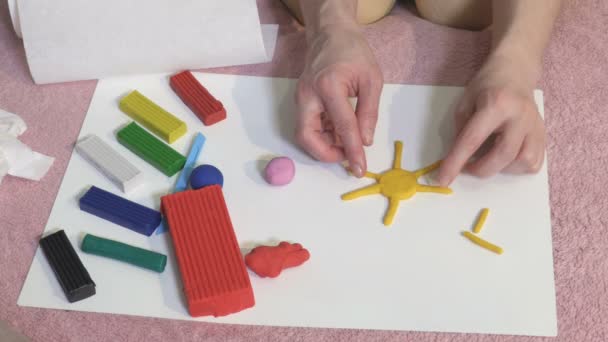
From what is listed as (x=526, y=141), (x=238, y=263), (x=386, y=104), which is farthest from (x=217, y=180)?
(x=526, y=141)

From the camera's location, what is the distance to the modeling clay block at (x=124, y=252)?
2.45ft

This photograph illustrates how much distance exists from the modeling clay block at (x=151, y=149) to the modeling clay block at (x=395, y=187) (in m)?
0.21

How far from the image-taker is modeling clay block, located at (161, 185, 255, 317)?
2.31 ft

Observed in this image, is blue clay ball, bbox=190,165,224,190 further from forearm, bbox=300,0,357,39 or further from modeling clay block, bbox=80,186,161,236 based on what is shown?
forearm, bbox=300,0,357,39

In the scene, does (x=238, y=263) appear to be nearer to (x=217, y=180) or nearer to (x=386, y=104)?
(x=217, y=180)

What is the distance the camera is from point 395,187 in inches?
32.2

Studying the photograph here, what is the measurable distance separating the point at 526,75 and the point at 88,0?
23.2 inches

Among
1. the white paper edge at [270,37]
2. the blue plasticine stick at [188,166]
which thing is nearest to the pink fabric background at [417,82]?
the white paper edge at [270,37]

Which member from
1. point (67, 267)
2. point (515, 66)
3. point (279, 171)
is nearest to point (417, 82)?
point (515, 66)

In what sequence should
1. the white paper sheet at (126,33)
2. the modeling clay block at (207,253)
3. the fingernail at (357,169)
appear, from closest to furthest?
the modeling clay block at (207,253) < the fingernail at (357,169) < the white paper sheet at (126,33)

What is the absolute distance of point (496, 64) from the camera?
840mm

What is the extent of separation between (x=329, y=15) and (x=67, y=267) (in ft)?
1.47

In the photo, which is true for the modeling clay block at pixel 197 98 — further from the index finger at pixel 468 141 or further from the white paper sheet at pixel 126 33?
the index finger at pixel 468 141

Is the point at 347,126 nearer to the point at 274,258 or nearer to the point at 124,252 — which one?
the point at 274,258
